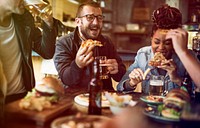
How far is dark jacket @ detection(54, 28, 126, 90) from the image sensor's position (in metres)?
1.79

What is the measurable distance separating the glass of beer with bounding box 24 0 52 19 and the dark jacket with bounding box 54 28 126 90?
0.27 meters

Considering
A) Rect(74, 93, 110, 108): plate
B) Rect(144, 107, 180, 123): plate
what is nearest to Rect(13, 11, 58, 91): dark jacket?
Rect(74, 93, 110, 108): plate

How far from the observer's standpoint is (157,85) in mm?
1646

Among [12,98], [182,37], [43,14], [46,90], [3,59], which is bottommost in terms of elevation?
[12,98]

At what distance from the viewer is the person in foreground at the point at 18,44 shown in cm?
143

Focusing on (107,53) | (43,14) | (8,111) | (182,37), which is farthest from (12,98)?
(182,37)

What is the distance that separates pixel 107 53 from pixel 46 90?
966 millimetres

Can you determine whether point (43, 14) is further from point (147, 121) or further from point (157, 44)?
point (147, 121)

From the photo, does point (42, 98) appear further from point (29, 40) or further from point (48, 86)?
point (29, 40)

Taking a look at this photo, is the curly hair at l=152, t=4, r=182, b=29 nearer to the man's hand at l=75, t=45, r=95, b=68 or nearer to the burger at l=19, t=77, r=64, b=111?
the man's hand at l=75, t=45, r=95, b=68

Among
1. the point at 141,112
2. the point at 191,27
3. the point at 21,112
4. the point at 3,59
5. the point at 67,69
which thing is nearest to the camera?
the point at 21,112

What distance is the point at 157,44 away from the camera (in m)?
1.75

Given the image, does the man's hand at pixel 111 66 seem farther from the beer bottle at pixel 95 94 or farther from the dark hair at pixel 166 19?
the beer bottle at pixel 95 94

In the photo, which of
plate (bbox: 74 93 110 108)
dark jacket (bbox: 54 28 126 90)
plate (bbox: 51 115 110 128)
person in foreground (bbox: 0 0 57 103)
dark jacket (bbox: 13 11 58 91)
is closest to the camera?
plate (bbox: 51 115 110 128)
